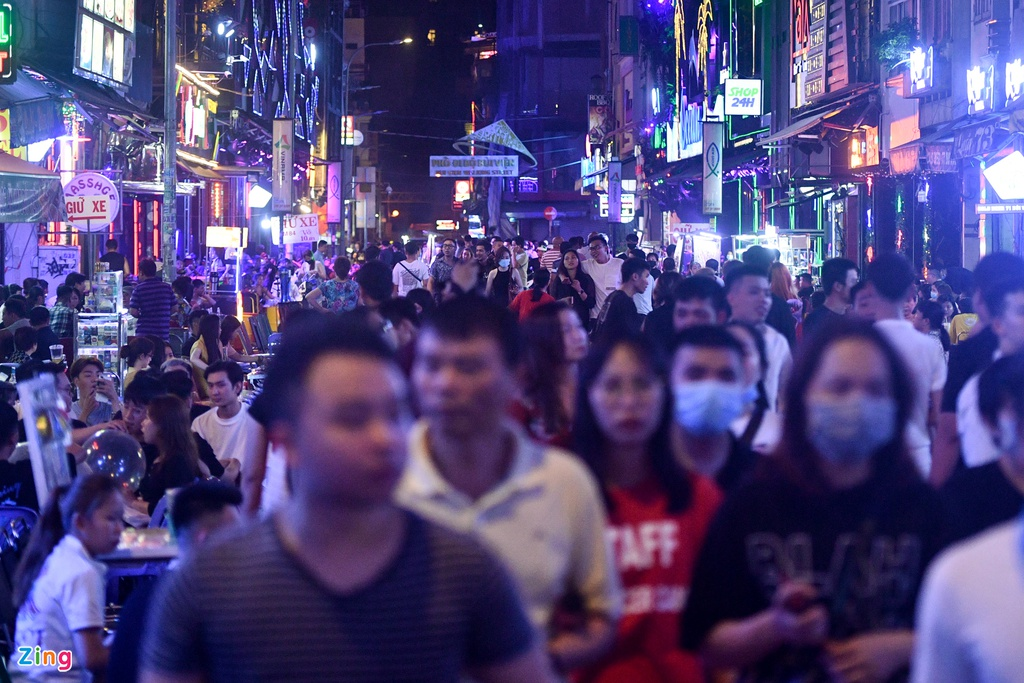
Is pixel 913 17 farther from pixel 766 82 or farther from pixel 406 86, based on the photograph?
pixel 406 86

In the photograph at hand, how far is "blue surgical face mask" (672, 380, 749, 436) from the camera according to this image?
4328 millimetres

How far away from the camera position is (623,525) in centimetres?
380

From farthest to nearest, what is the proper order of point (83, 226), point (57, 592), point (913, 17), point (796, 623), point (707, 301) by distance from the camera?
point (913, 17), point (83, 226), point (707, 301), point (57, 592), point (796, 623)

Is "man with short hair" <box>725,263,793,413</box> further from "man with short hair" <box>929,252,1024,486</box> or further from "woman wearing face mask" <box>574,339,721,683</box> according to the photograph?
"woman wearing face mask" <box>574,339,721,683</box>

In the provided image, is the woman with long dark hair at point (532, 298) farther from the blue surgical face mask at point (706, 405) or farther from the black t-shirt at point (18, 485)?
the blue surgical face mask at point (706, 405)

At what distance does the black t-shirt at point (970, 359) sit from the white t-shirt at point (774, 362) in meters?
0.83

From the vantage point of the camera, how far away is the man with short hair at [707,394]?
433 cm

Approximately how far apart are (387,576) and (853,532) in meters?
1.30

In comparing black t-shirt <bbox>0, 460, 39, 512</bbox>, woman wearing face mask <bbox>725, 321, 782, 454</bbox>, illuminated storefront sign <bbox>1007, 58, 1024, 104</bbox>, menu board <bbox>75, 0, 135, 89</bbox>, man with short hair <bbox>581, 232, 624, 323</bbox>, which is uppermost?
menu board <bbox>75, 0, 135, 89</bbox>

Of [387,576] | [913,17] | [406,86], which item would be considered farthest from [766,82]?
[406,86]

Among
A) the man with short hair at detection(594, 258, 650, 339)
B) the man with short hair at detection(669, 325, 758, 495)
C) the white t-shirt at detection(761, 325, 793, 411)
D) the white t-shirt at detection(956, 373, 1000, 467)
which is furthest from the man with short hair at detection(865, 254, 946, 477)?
the man with short hair at detection(594, 258, 650, 339)

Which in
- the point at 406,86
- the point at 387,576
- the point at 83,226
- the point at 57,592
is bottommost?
the point at 57,592

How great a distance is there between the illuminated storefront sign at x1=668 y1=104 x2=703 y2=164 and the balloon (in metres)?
34.4

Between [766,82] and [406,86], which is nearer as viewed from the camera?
[766,82]
